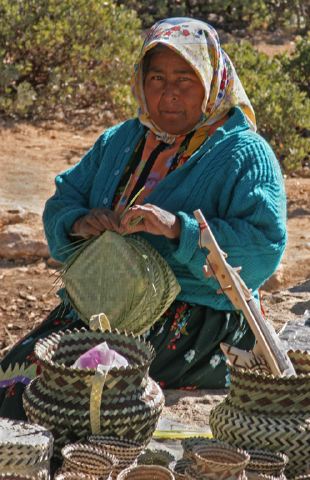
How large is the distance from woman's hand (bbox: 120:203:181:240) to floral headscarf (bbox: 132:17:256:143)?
55cm

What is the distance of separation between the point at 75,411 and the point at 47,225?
1552mm

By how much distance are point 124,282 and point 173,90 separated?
766mm

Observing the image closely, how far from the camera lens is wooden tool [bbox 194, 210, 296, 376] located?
3162mm

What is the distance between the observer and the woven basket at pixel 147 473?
2842mm

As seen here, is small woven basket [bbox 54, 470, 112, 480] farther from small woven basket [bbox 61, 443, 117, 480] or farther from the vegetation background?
the vegetation background

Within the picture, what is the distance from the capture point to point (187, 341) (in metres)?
4.29

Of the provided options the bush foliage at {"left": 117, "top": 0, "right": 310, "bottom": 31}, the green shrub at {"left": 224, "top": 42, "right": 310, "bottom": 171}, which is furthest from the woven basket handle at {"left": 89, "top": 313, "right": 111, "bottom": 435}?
the bush foliage at {"left": 117, "top": 0, "right": 310, "bottom": 31}

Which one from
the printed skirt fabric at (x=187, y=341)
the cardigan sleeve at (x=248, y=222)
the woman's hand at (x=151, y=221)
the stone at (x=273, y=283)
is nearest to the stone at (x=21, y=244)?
the stone at (x=273, y=283)

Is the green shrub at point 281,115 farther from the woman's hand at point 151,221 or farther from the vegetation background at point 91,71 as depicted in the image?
the woman's hand at point 151,221

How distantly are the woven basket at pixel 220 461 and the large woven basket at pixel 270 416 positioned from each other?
143mm

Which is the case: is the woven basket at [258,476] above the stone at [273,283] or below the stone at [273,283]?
above

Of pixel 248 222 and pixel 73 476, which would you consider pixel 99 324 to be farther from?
pixel 248 222

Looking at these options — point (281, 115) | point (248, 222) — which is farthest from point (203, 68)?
point (281, 115)

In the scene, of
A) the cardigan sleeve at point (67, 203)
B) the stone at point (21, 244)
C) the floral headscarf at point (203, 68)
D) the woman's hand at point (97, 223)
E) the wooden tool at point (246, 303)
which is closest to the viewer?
the wooden tool at point (246, 303)
